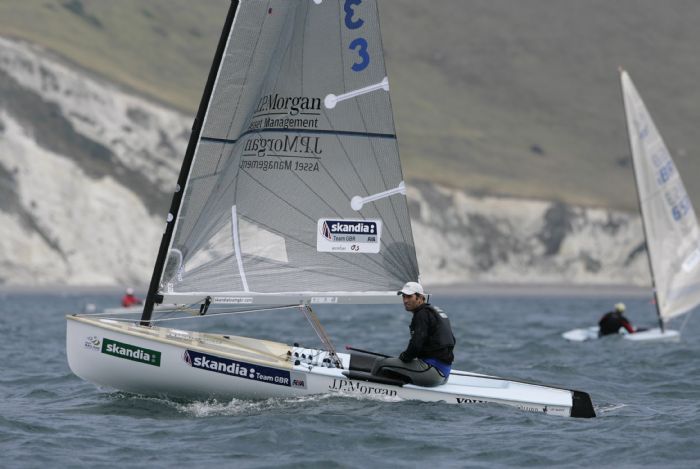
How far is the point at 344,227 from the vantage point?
15.3 meters

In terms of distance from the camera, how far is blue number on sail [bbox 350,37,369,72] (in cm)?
1512

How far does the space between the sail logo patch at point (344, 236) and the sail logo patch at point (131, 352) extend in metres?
2.51

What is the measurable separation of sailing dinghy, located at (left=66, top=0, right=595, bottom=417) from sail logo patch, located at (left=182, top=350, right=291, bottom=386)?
Answer: 0.02 metres

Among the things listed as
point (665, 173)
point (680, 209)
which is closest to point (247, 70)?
point (665, 173)

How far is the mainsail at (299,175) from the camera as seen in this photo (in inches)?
591

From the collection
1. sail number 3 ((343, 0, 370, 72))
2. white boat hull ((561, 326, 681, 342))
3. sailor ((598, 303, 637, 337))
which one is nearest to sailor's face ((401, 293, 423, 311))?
sail number 3 ((343, 0, 370, 72))

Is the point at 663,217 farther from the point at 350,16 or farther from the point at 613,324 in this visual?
the point at 350,16

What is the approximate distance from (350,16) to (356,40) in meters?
0.31

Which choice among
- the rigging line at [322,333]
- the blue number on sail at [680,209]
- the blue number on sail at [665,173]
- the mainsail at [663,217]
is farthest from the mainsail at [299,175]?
the blue number on sail at [680,209]

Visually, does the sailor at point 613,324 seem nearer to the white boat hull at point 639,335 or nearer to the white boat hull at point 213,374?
the white boat hull at point 639,335

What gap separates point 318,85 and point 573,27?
133356 millimetres

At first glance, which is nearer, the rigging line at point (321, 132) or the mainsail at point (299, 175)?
the mainsail at point (299, 175)

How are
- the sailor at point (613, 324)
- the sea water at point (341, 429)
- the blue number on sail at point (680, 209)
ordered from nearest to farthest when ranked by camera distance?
the sea water at point (341, 429) < the sailor at point (613, 324) < the blue number on sail at point (680, 209)

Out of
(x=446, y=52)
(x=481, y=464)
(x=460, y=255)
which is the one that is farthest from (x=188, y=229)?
(x=446, y=52)
